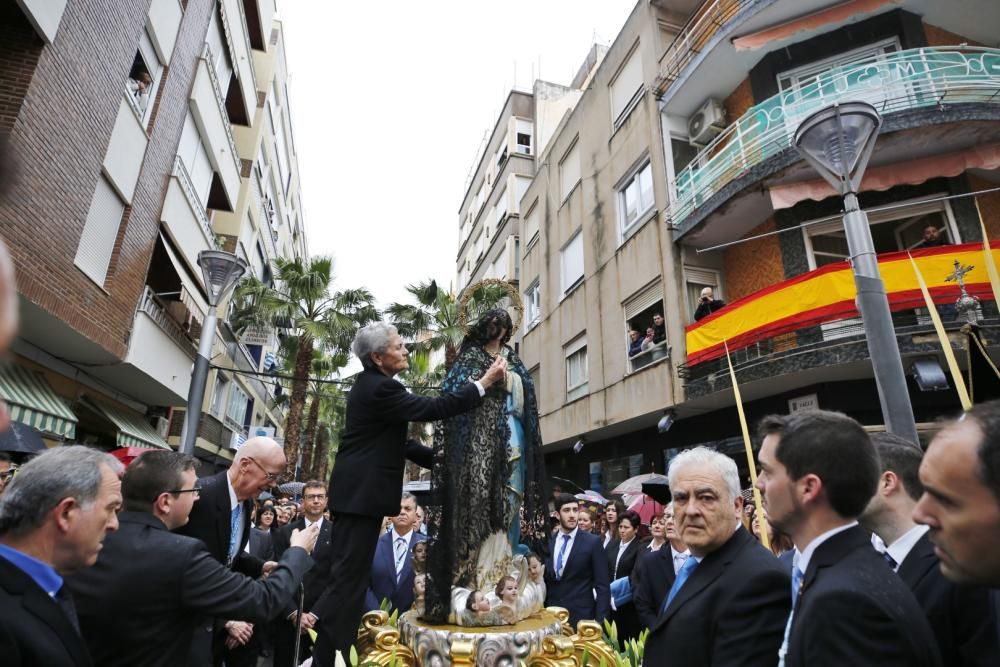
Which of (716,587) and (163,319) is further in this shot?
(163,319)

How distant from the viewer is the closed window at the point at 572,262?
19641 mm

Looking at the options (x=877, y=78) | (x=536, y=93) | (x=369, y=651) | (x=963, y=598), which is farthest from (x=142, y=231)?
(x=536, y=93)

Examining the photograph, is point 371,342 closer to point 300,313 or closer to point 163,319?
point 163,319

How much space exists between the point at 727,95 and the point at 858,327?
24.8 feet

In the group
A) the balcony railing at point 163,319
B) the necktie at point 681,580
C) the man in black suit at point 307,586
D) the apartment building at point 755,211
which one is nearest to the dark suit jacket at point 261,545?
the man in black suit at point 307,586

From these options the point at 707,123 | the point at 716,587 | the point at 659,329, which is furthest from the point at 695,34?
the point at 716,587

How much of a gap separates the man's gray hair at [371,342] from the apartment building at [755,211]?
8.84m

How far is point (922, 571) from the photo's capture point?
6.69 ft

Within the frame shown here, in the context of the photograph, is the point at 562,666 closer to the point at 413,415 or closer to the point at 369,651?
the point at 369,651

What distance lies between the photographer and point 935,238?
10.3 meters

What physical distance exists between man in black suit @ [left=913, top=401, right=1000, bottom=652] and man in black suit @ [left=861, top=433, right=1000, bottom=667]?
462 millimetres

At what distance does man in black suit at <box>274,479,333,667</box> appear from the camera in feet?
11.3

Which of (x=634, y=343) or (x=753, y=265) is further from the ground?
(x=753, y=265)

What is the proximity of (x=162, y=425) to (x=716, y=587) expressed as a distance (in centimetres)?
1907
